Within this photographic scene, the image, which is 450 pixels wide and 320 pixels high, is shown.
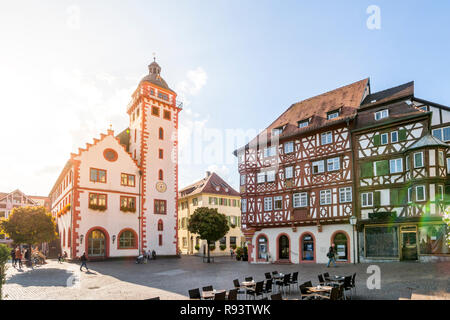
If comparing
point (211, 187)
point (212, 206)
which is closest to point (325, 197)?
point (212, 206)

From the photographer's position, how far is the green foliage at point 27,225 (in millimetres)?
31500

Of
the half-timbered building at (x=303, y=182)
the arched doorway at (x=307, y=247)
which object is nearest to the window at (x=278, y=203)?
the half-timbered building at (x=303, y=182)

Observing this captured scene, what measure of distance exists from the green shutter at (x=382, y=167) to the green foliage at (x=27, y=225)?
1119 inches

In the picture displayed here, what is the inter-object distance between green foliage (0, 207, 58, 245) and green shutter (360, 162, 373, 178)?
27358 mm

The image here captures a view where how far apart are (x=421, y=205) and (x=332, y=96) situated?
46.4 feet

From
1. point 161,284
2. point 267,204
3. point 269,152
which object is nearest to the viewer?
point 161,284

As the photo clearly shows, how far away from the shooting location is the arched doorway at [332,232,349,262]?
30484 mm

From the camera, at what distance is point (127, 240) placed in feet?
136

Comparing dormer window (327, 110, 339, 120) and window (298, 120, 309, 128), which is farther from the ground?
dormer window (327, 110, 339, 120)

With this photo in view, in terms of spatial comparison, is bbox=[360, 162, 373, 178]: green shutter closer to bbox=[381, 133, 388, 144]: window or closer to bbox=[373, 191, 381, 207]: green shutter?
bbox=[373, 191, 381, 207]: green shutter

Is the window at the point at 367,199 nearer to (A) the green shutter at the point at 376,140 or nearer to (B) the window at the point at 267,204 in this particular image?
(A) the green shutter at the point at 376,140

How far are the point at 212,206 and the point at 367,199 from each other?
3190 cm

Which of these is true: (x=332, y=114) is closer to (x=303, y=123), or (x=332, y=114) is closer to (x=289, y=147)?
(x=303, y=123)

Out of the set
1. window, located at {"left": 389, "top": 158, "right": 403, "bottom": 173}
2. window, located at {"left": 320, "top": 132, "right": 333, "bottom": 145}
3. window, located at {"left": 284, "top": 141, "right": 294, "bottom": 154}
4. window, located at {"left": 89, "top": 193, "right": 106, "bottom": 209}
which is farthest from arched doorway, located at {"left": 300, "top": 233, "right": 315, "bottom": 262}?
window, located at {"left": 89, "top": 193, "right": 106, "bottom": 209}
